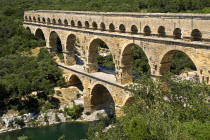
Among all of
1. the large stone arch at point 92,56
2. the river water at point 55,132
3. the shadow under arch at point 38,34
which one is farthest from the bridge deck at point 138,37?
the shadow under arch at point 38,34

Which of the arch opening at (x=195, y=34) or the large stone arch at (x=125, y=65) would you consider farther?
the large stone arch at (x=125, y=65)

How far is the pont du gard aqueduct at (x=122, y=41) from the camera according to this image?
57.0ft

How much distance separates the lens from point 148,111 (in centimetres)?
1572

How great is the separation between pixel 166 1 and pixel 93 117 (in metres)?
29.7

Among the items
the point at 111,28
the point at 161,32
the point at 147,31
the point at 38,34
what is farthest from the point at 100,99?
the point at 38,34

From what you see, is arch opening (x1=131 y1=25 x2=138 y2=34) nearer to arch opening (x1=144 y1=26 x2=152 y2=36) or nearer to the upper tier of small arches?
the upper tier of small arches

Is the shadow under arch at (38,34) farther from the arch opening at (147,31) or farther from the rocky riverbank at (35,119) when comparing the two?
the arch opening at (147,31)

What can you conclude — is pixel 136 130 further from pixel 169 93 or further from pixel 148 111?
pixel 169 93

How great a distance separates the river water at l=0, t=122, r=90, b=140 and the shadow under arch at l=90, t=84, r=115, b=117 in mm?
2515

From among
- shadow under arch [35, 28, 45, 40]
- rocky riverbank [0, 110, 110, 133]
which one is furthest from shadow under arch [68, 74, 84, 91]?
shadow under arch [35, 28, 45, 40]

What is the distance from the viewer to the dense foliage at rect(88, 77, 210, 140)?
1274cm

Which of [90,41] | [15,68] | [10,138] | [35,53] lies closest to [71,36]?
[90,41]

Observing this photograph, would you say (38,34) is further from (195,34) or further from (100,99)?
(195,34)

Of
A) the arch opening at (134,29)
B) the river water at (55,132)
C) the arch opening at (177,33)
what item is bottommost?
the river water at (55,132)
